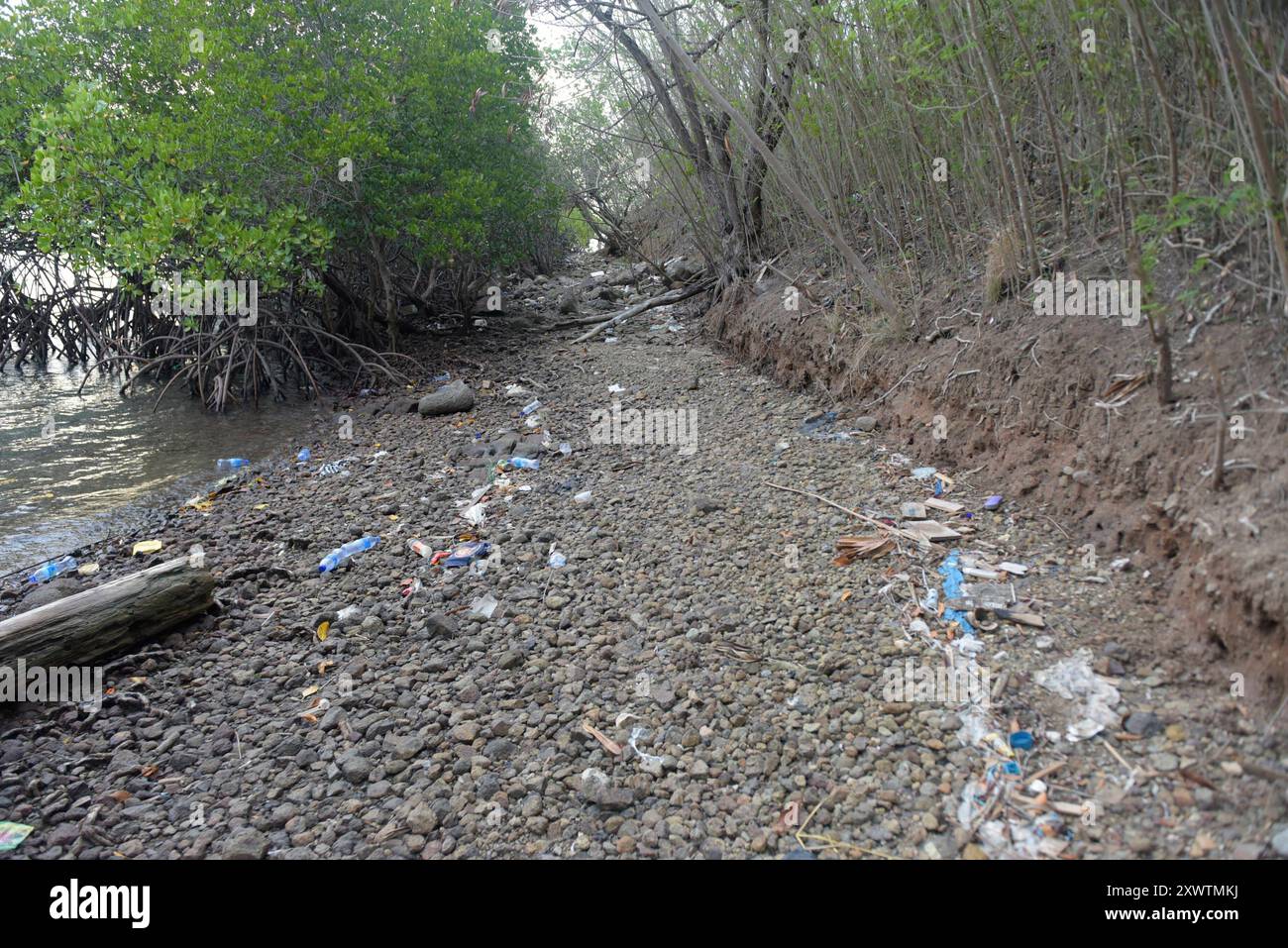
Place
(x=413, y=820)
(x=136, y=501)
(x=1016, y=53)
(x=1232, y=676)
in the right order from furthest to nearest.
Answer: (x=136, y=501)
(x=1016, y=53)
(x=413, y=820)
(x=1232, y=676)

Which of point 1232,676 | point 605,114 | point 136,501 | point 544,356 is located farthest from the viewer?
point 605,114

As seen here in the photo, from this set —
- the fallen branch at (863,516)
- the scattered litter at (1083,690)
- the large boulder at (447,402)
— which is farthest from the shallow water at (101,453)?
the scattered litter at (1083,690)

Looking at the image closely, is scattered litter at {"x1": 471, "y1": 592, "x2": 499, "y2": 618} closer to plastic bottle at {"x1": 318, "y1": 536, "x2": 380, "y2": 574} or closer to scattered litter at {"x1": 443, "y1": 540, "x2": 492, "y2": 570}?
scattered litter at {"x1": 443, "y1": 540, "x2": 492, "y2": 570}

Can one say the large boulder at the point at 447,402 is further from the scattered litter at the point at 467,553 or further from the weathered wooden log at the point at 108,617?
the weathered wooden log at the point at 108,617

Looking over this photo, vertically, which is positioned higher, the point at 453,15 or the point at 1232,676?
the point at 453,15

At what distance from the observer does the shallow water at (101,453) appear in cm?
535

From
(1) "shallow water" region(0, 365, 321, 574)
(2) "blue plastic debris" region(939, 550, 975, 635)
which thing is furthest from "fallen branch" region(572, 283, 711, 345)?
(2) "blue plastic debris" region(939, 550, 975, 635)

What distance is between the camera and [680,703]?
274cm

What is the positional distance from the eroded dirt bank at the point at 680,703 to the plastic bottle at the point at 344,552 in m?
0.08

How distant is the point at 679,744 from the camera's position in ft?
8.41

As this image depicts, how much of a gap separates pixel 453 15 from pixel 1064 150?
6.40 metres

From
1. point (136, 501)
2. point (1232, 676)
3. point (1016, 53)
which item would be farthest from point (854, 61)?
point (136, 501)

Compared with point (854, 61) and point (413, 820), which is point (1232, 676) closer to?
point (413, 820)

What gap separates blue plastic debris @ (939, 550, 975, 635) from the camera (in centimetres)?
281
